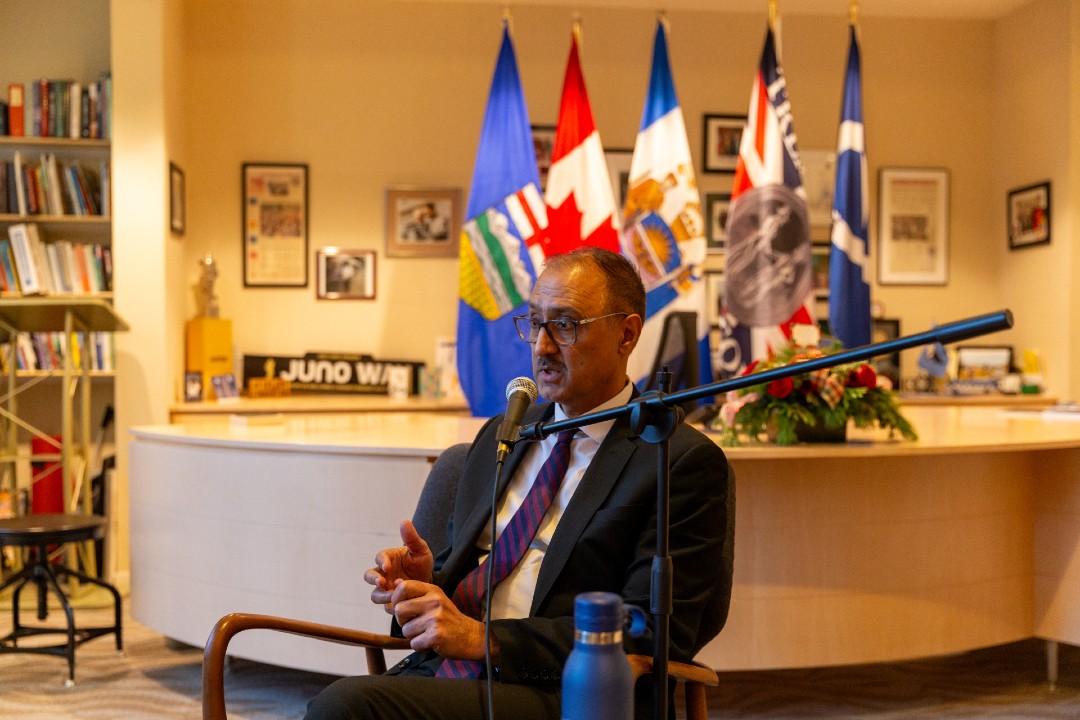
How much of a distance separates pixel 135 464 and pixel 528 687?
8.05 feet

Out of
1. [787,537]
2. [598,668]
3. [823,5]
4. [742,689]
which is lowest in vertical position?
[742,689]

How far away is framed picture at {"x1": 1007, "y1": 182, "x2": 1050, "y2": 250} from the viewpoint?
570 cm

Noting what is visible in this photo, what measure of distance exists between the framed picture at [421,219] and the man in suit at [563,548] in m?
3.96

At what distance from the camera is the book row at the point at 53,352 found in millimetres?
4938

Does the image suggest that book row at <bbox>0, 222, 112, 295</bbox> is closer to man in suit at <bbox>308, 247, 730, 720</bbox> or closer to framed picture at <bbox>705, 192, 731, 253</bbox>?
framed picture at <bbox>705, 192, 731, 253</bbox>

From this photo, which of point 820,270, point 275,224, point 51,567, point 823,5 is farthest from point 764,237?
point 51,567

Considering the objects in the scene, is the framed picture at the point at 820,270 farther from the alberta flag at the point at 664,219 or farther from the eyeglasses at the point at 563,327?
the eyeglasses at the point at 563,327

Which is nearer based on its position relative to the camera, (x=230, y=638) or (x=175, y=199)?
(x=230, y=638)

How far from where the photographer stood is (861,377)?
3080 millimetres

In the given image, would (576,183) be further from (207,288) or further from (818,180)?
(207,288)

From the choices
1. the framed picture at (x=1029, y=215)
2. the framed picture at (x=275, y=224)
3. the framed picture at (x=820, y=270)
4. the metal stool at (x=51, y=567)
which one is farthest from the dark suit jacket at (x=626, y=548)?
the framed picture at (x=1029, y=215)

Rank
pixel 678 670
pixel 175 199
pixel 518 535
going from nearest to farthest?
pixel 678 670, pixel 518 535, pixel 175 199

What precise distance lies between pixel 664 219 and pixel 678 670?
397 centimetres

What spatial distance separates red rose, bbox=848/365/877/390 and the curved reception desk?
0.62 feet
